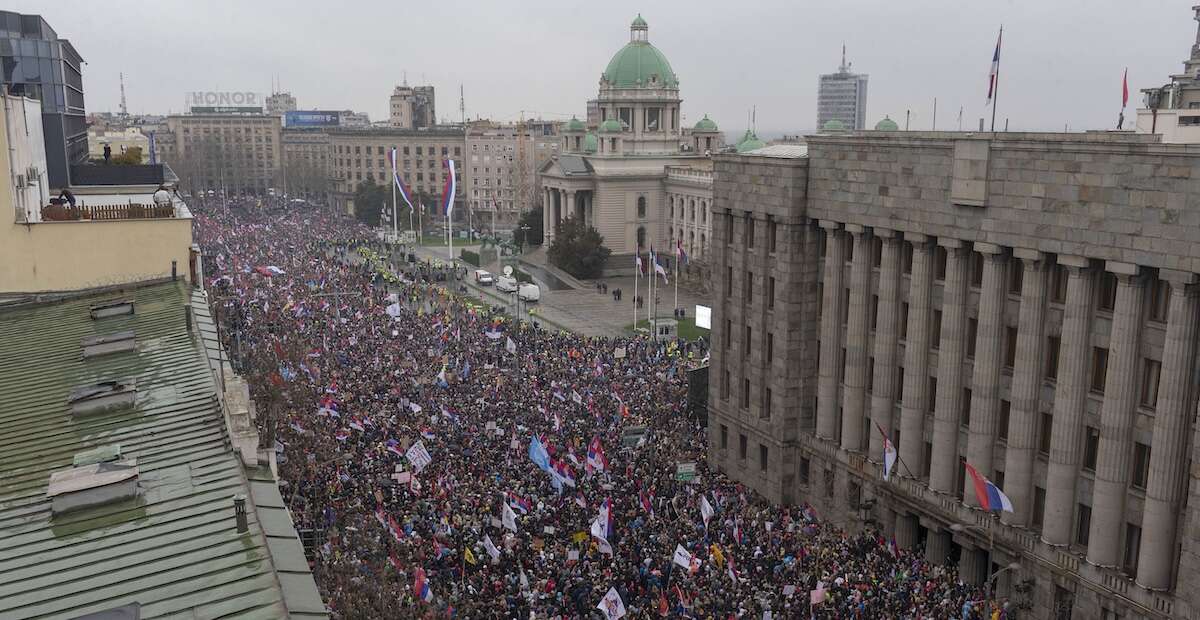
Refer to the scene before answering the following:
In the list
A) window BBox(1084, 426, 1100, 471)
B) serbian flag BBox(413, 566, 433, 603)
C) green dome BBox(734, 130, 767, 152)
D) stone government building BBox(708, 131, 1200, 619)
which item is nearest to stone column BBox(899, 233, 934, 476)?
stone government building BBox(708, 131, 1200, 619)

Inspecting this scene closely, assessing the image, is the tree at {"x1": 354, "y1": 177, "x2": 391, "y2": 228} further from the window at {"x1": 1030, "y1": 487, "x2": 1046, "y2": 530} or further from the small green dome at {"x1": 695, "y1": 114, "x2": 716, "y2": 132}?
the window at {"x1": 1030, "y1": 487, "x2": 1046, "y2": 530}

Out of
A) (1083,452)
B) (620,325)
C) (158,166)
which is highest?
(158,166)

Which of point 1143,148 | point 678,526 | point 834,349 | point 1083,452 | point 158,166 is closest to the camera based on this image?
point 1143,148

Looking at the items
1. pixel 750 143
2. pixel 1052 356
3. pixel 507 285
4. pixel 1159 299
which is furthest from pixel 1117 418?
pixel 750 143

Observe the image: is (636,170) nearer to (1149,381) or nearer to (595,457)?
(595,457)

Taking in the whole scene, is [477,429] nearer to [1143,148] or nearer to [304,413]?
[304,413]

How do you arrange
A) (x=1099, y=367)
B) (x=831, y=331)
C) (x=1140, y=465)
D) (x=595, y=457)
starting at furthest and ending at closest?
(x=831, y=331), (x=595, y=457), (x=1099, y=367), (x=1140, y=465)

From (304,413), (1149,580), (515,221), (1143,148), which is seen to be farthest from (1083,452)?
(515,221)
